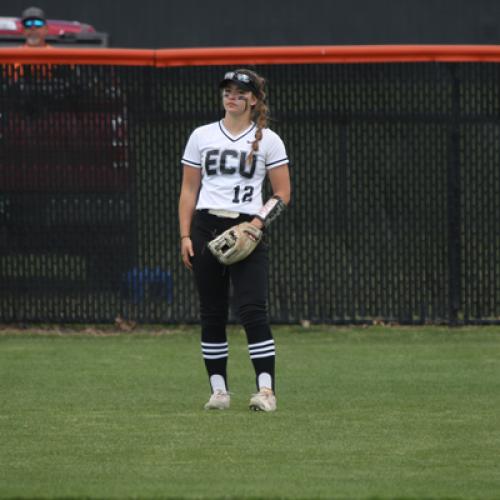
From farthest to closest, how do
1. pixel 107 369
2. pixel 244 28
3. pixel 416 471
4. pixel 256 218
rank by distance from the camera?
pixel 244 28
pixel 107 369
pixel 256 218
pixel 416 471

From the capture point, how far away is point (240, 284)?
8.11 m

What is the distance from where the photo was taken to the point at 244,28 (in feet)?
63.1

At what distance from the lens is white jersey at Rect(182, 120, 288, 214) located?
316 inches

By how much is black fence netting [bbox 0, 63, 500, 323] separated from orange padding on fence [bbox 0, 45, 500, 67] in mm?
65

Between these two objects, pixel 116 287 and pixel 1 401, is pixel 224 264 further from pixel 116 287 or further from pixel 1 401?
pixel 116 287

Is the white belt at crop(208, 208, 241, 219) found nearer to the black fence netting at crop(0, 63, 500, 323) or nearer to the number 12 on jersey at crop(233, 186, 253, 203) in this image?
the number 12 on jersey at crop(233, 186, 253, 203)

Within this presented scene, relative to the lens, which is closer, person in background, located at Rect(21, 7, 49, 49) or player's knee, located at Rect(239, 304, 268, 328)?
player's knee, located at Rect(239, 304, 268, 328)

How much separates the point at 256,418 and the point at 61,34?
34.6 feet

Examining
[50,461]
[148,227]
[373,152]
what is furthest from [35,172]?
[50,461]

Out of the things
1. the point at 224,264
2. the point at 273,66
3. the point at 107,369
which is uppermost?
the point at 273,66

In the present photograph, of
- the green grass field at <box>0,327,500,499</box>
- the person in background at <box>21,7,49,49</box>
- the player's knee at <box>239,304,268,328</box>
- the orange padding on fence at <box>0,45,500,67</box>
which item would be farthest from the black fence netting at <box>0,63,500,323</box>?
the player's knee at <box>239,304,268,328</box>

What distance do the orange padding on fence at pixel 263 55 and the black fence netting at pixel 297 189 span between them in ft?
0.21

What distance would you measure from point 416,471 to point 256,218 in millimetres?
2095

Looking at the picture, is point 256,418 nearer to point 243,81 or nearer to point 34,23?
point 243,81
